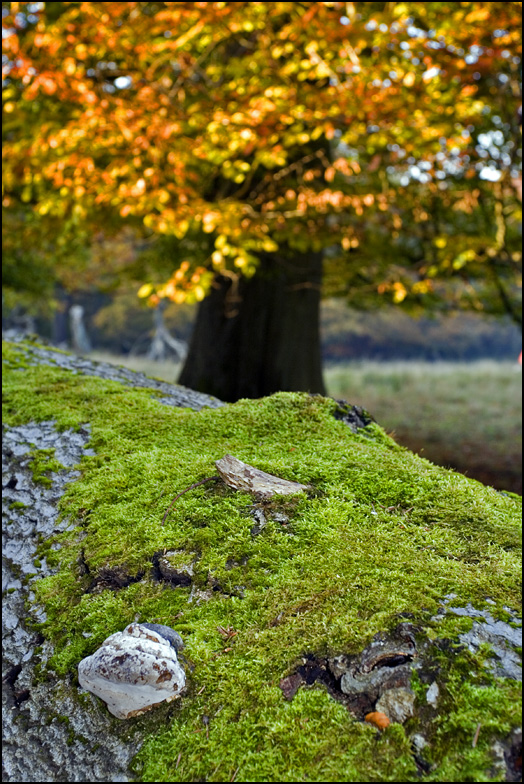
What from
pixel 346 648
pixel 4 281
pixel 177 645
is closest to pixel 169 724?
pixel 177 645

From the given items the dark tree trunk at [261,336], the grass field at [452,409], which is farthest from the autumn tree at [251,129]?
the grass field at [452,409]

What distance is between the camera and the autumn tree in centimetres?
579

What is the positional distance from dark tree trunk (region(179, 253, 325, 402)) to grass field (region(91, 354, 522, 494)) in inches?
39.6

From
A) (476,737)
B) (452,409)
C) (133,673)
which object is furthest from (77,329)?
(476,737)

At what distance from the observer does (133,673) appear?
65.8 inches

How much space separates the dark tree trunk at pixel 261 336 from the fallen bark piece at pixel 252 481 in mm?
5574

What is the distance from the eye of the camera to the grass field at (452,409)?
10.6 meters

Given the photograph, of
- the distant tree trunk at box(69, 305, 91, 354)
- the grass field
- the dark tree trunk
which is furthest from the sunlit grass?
the distant tree trunk at box(69, 305, 91, 354)

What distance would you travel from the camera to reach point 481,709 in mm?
1523

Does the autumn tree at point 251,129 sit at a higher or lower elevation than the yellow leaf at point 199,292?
higher

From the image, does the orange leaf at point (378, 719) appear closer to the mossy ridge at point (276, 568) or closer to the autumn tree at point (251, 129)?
the mossy ridge at point (276, 568)

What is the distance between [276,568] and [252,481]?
1.62 ft

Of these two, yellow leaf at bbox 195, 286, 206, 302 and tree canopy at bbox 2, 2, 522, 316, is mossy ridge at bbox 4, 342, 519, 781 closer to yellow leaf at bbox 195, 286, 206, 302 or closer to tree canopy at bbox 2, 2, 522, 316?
yellow leaf at bbox 195, 286, 206, 302

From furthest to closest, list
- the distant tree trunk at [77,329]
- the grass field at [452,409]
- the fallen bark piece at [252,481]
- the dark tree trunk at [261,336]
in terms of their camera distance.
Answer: the distant tree trunk at [77,329] < the grass field at [452,409] < the dark tree trunk at [261,336] < the fallen bark piece at [252,481]
